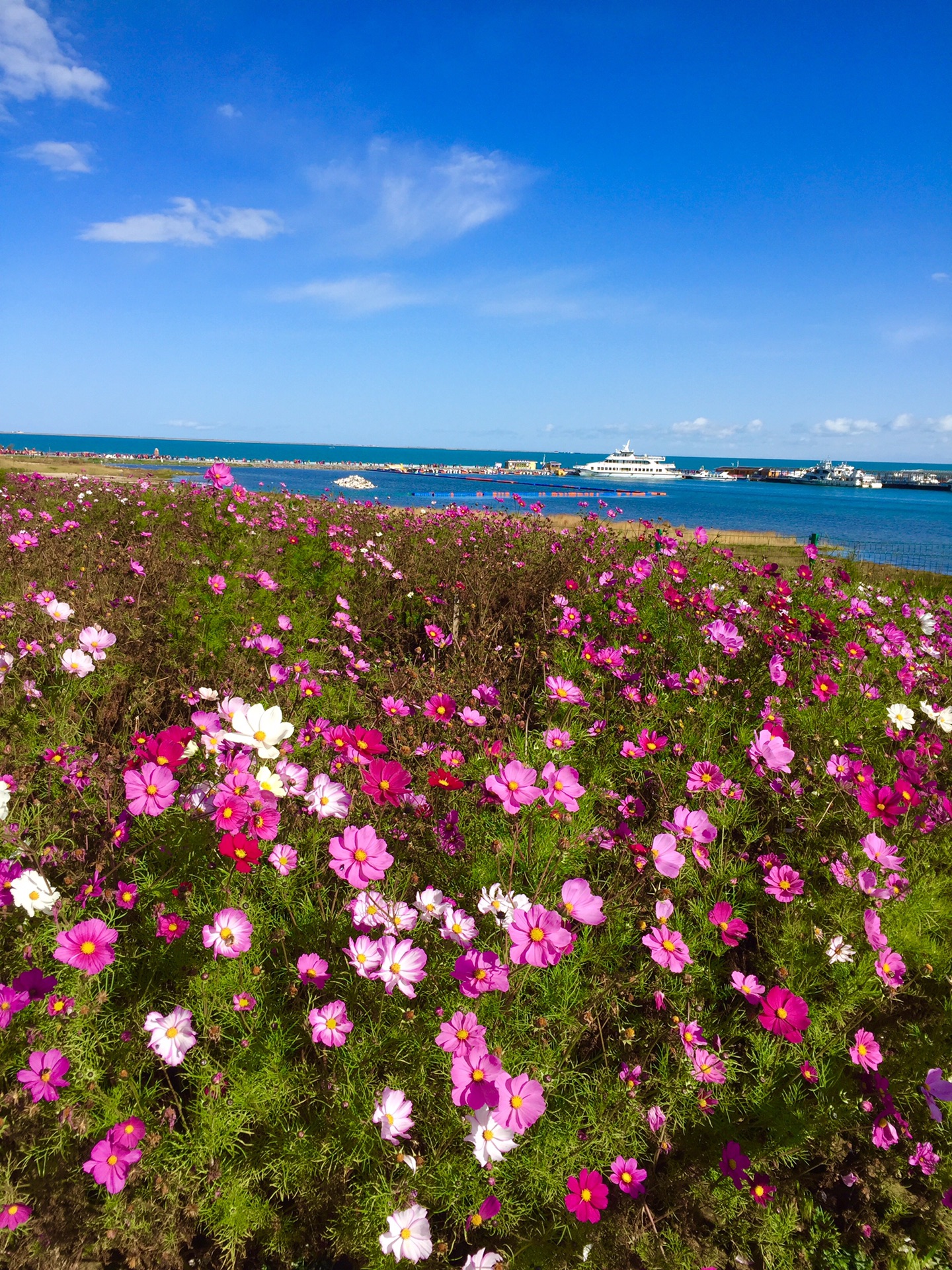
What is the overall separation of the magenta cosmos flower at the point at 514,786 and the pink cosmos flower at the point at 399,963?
0.35m

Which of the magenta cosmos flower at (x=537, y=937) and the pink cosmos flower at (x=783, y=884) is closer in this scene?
the magenta cosmos flower at (x=537, y=937)

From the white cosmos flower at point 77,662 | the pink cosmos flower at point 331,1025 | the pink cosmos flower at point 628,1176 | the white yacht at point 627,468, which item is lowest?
the pink cosmos flower at point 628,1176

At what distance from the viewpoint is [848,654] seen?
2.97 m

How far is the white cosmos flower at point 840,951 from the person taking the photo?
5.18ft

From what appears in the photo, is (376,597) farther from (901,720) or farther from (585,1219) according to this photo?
(585,1219)

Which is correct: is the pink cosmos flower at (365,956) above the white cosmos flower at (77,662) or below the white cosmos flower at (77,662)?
below

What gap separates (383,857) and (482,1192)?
79 cm

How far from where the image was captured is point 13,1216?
1.17 meters

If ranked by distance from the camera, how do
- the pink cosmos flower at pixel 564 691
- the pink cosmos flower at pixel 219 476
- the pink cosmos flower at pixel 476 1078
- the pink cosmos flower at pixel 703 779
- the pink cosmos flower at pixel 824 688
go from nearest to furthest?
the pink cosmos flower at pixel 476 1078 → the pink cosmos flower at pixel 703 779 → the pink cosmos flower at pixel 564 691 → the pink cosmos flower at pixel 824 688 → the pink cosmos flower at pixel 219 476

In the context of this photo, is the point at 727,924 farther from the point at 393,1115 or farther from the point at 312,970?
the point at 312,970

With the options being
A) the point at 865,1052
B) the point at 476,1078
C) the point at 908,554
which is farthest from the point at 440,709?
the point at 908,554

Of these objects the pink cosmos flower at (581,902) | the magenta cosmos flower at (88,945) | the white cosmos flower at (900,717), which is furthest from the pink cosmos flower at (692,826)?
the magenta cosmos flower at (88,945)

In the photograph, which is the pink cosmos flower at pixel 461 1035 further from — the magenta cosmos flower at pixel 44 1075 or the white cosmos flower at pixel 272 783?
the magenta cosmos flower at pixel 44 1075

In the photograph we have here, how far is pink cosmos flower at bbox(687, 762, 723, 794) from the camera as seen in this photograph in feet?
5.75
